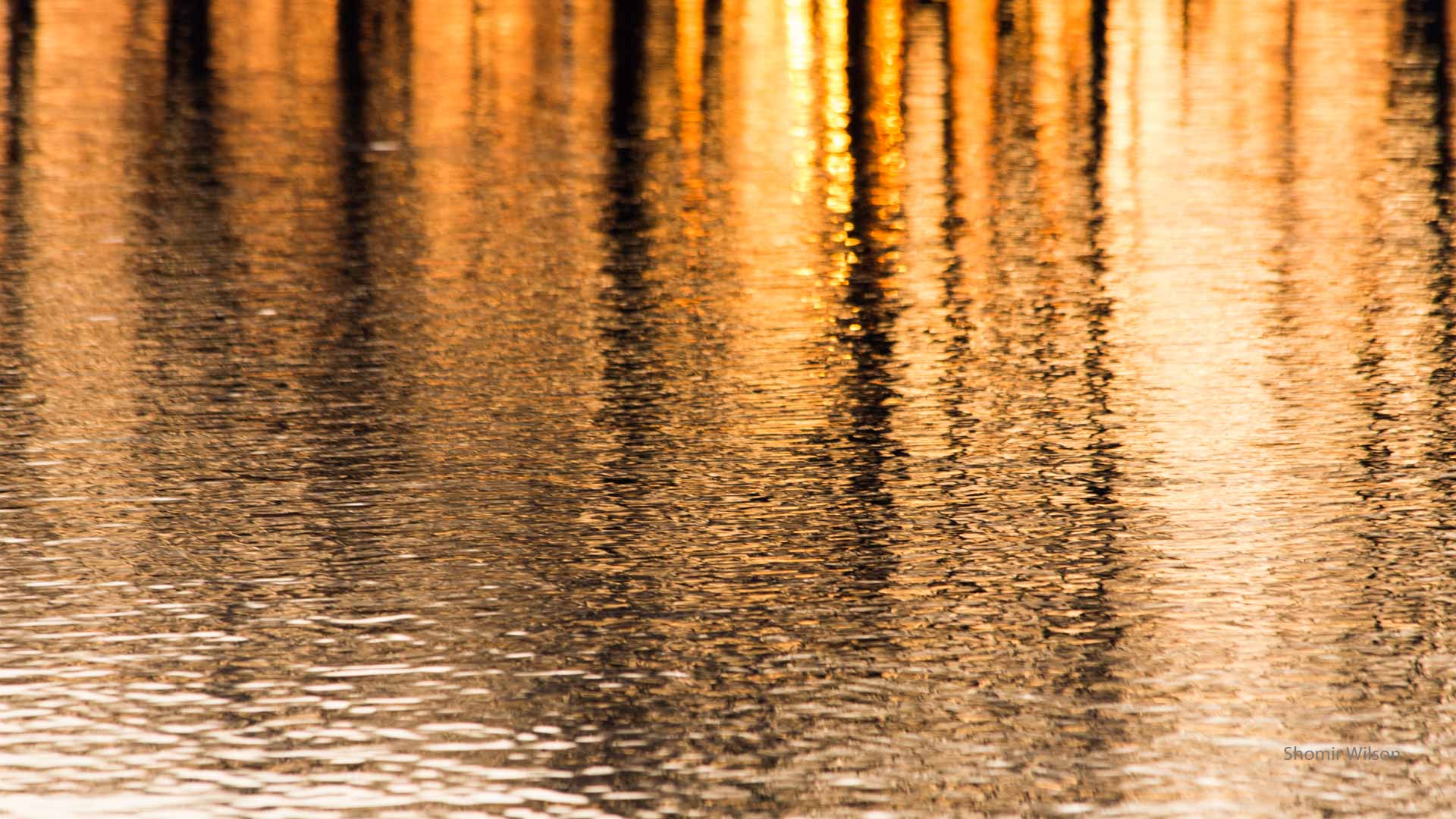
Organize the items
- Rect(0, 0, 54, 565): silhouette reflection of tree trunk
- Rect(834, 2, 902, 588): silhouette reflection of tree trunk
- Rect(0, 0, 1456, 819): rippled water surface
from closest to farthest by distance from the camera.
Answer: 1. Rect(0, 0, 1456, 819): rippled water surface
2. Rect(834, 2, 902, 588): silhouette reflection of tree trunk
3. Rect(0, 0, 54, 565): silhouette reflection of tree trunk

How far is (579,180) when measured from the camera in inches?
591

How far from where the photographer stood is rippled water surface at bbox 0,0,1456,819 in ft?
17.5

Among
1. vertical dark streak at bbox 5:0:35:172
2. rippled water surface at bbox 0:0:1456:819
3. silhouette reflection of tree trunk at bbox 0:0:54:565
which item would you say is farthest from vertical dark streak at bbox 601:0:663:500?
vertical dark streak at bbox 5:0:35:172

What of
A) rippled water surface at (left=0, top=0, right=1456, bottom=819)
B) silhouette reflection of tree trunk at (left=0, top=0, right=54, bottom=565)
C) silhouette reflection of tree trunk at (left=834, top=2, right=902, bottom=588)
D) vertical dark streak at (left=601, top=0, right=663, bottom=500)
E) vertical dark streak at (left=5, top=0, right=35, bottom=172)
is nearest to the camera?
rippled water surface at (left=0, top=0, right=1456, bottom=819)

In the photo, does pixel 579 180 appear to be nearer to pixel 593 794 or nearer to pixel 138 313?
pixel 138 313

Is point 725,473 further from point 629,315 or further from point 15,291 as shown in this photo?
point 15,291

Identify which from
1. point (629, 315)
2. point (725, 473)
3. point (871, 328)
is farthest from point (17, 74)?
point (725, 473)

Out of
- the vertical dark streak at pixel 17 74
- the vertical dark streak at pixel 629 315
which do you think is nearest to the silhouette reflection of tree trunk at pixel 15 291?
the vertical dark streak at pixel 17 74

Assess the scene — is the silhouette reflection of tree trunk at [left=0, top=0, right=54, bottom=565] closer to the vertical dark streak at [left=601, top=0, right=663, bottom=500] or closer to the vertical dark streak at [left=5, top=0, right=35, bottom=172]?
the vertical dark streak at [left=5, top=0, right=35, bottom=172]

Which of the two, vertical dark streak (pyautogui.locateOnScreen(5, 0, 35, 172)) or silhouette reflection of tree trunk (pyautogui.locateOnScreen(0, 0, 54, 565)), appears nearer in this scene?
silhouette reflection of tree trunk (pyautogui.locateOnScreen(0, 0, 54, 565))

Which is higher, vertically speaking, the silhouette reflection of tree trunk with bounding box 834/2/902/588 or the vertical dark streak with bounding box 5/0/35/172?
the vertical dark streak with bounding box 5/0/35/172

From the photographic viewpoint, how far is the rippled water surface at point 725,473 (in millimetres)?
5344

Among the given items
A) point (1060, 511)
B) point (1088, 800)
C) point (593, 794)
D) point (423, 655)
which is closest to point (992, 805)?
A: point (1088, 800)

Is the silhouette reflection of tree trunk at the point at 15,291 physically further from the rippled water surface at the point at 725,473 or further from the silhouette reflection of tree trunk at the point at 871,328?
the silhouette reflection of tree trunk at the point at 871,328
